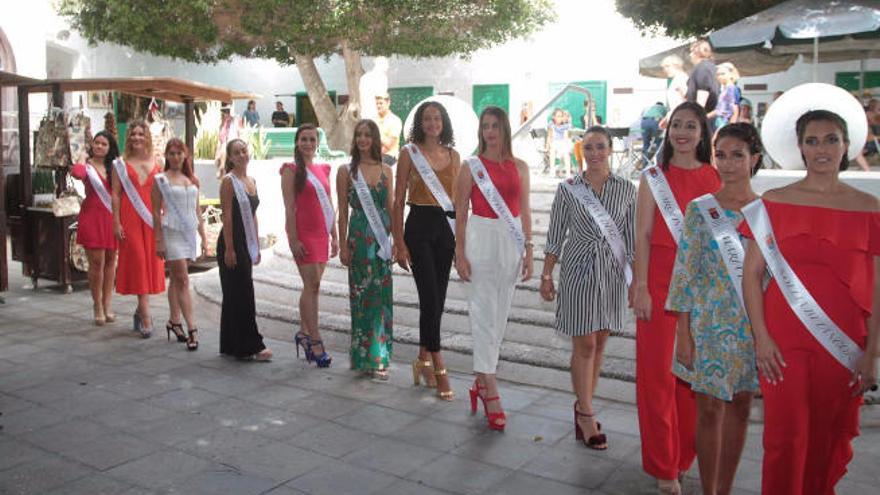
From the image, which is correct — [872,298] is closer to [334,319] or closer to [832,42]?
[334,319]

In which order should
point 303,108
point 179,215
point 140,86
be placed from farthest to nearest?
1. point 303,108
2. point 140,86
3. point 179,215

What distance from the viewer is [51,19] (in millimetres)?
19906

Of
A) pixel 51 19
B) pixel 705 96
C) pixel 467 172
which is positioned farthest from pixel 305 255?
pixel 51 19

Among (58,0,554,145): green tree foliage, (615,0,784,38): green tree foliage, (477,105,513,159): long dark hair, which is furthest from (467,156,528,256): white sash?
(58,0,554,145): green tree foliage

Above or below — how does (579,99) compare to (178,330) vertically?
above

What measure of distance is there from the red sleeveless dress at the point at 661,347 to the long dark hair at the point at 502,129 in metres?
1.21

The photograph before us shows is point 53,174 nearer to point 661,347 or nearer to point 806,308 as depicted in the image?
point 661,347

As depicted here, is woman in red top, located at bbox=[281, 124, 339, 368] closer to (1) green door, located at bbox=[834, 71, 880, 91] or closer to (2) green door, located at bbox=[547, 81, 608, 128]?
(2) green door, located at bbox=[547, 81, 608, 128]

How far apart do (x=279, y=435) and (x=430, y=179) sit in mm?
1762

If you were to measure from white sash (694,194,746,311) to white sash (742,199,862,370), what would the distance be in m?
0.26

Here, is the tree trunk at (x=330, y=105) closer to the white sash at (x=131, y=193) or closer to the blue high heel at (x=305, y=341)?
the white sash at (x=131, y=193)

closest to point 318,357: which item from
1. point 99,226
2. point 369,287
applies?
point 369,287

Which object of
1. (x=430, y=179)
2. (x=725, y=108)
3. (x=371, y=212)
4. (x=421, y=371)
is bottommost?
(x=421, y=371)

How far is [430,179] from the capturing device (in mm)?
5230
